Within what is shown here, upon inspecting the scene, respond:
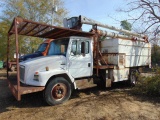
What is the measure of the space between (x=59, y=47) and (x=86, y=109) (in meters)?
2.75

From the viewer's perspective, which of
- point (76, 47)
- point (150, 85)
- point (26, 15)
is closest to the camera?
point (76, 47)

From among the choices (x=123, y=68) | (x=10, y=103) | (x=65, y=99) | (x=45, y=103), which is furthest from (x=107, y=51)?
(x=10, y=103)

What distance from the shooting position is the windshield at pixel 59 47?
275 inches

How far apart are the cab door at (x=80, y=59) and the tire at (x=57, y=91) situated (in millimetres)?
606

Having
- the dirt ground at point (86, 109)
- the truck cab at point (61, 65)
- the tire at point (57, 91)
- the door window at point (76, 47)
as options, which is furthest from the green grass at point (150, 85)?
the tire at point (57, 91)

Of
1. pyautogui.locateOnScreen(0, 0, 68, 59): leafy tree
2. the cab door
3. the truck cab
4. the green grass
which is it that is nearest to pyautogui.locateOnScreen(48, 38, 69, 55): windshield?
the truck cab

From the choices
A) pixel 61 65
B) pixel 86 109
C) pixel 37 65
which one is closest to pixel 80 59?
pixel 61 65

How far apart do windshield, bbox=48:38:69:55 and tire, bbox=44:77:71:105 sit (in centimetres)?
111

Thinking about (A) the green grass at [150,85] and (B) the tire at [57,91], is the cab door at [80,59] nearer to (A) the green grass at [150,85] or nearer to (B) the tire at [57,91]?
(B) the tire at [57,91]

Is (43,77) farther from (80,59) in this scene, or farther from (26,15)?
(26,15)

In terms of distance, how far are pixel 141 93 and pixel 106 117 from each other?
130 inches

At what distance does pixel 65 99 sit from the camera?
6.60 m

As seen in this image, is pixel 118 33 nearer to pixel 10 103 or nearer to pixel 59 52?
pixel 59 52

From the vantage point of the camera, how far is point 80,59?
7281mm
